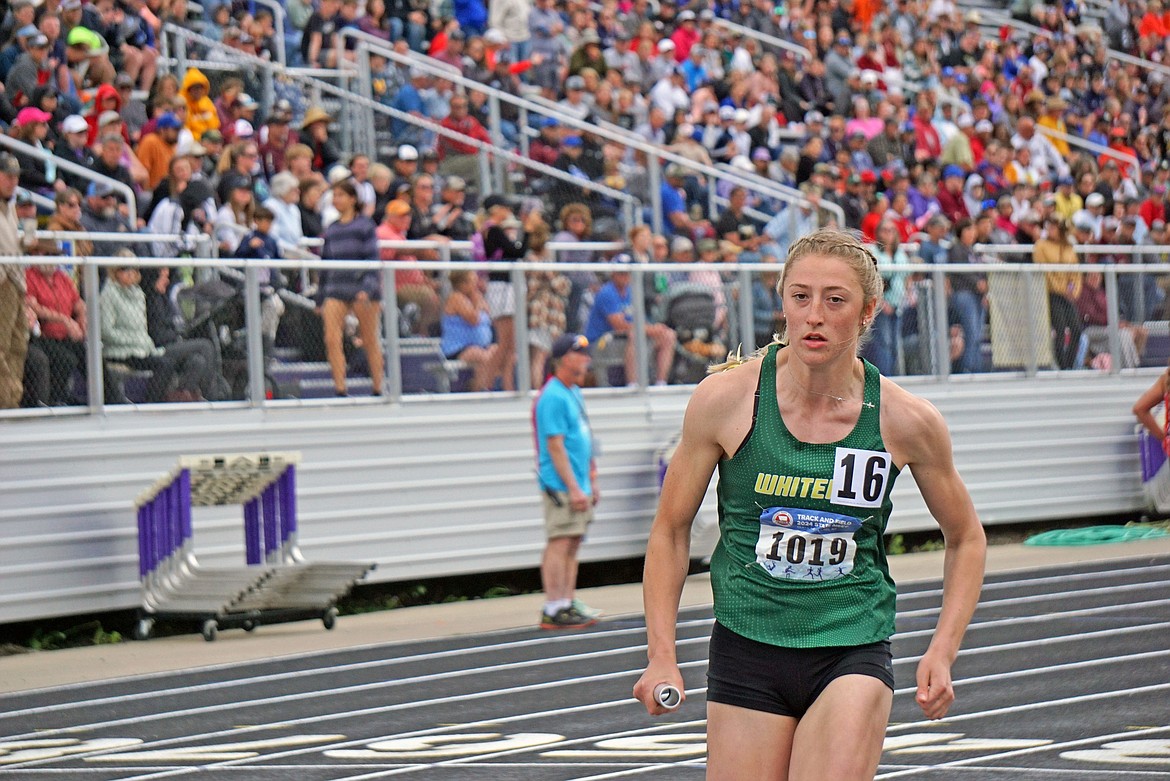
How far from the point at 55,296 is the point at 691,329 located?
5909 millimetres

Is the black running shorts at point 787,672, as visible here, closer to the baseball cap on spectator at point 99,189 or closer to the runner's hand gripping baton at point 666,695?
the runner's hand gripping baton at point 666,695

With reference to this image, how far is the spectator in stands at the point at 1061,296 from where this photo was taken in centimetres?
2008

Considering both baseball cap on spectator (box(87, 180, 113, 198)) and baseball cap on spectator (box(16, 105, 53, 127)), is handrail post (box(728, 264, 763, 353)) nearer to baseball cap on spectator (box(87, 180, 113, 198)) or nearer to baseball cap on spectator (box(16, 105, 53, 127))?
baseball cap on spectator (box(87, 180, 113, 198))

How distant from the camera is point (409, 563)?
1593 cm

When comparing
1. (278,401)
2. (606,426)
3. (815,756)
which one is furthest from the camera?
(606,426)

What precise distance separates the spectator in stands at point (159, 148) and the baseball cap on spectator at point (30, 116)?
0.91m

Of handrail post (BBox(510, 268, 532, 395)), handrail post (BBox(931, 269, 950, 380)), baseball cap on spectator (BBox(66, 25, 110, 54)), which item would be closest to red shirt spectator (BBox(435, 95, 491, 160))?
baseball cap on spectator (BBox(66, 25, 110, 54))

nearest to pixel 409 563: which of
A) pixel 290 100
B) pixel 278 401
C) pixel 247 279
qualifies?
pixel 278 401

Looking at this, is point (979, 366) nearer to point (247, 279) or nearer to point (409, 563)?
point (409, 563)

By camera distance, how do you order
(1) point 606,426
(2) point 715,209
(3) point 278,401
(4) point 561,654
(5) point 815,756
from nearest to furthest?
(5) point 815,756
(4) point 561,654
(3) point 278,401
(1) point 606,426
(2) point 715,209

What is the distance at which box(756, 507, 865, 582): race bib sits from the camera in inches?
187

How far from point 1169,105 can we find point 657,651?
28843 mm

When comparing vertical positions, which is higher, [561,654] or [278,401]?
[278,401]

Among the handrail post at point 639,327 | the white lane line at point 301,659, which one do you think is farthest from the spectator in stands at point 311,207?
the white lane line at point 301,659
